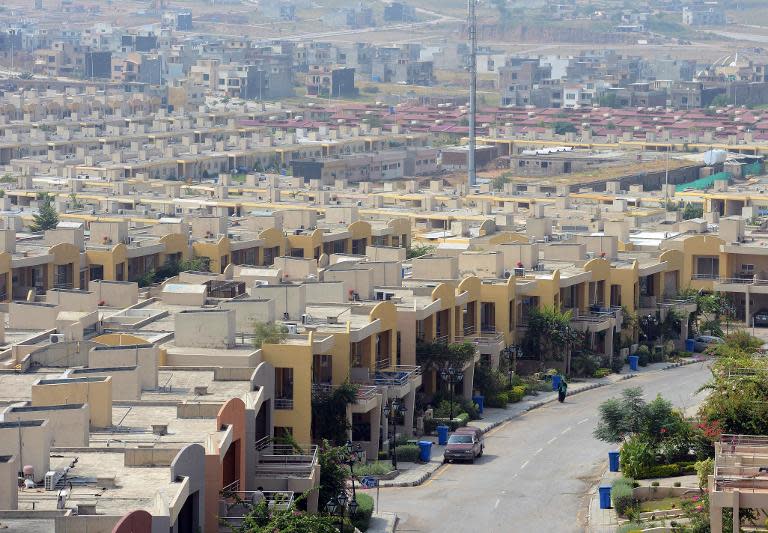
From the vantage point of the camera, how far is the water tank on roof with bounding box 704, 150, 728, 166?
116m

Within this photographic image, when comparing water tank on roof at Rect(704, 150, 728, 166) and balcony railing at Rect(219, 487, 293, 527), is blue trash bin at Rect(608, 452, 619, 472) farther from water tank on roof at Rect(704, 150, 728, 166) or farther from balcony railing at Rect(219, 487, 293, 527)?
water tank on roof at Rect(704, 150, 728, 166)

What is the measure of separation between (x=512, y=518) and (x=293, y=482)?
489 centimetres

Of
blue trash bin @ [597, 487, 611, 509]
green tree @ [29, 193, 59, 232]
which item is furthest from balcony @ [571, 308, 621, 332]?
green tree @ [29, 193, 59, 232]

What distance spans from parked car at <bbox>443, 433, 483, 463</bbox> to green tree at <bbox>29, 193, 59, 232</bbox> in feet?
97.1

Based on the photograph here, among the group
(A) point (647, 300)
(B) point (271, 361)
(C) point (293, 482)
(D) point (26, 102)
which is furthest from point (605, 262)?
(D) point (26, 102)

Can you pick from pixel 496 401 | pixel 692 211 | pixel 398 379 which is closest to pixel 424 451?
pixel 398 379

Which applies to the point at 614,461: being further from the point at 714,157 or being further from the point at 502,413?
the point at 714,157

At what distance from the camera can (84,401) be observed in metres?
32.5

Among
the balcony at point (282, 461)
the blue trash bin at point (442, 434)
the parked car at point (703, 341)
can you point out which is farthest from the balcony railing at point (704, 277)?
the balcony at point (282, 461)

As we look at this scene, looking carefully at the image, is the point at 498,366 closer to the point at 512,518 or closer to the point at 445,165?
the point at 512,518

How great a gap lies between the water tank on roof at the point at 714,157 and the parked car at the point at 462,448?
76062 millimetres

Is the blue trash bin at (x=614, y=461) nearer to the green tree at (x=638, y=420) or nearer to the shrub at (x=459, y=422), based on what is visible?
the green tree at (x=638, y=420)

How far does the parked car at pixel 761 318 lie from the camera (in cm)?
6304

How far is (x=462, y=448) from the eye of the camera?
41500 millimetres
